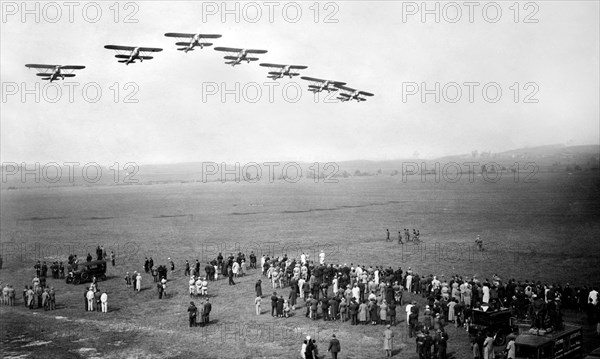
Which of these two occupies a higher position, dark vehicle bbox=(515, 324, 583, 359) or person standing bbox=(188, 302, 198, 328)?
dark vehicle bbox=(515, 324, 583, 359)

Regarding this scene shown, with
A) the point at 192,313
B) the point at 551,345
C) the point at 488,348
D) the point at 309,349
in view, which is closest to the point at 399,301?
the point at 488,348

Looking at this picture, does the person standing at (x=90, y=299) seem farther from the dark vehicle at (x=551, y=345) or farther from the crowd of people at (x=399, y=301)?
the dark vehicle at (x=551, y=345)

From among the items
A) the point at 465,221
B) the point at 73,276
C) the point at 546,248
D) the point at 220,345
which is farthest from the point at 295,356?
the point at 465,221

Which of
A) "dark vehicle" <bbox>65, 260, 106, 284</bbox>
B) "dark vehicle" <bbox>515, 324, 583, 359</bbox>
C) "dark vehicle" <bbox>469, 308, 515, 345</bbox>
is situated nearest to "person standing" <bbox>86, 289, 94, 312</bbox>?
"dark vehicle" <bbox>65, 260, 106, 284</bbox>

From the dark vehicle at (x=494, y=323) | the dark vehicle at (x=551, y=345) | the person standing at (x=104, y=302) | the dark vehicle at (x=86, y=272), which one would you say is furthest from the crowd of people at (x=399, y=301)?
the dark vehicle at (x=86, y=272)

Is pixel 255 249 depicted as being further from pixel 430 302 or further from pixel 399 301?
pixel 430 302

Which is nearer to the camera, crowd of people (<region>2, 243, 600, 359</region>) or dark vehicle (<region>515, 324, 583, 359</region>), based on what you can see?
dark vehicle (<region>515, 324, 583, 359</region>)

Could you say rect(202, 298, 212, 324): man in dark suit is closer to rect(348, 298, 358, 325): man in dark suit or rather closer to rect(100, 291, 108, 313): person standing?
rect(100, 291, 108, 313): person standing
